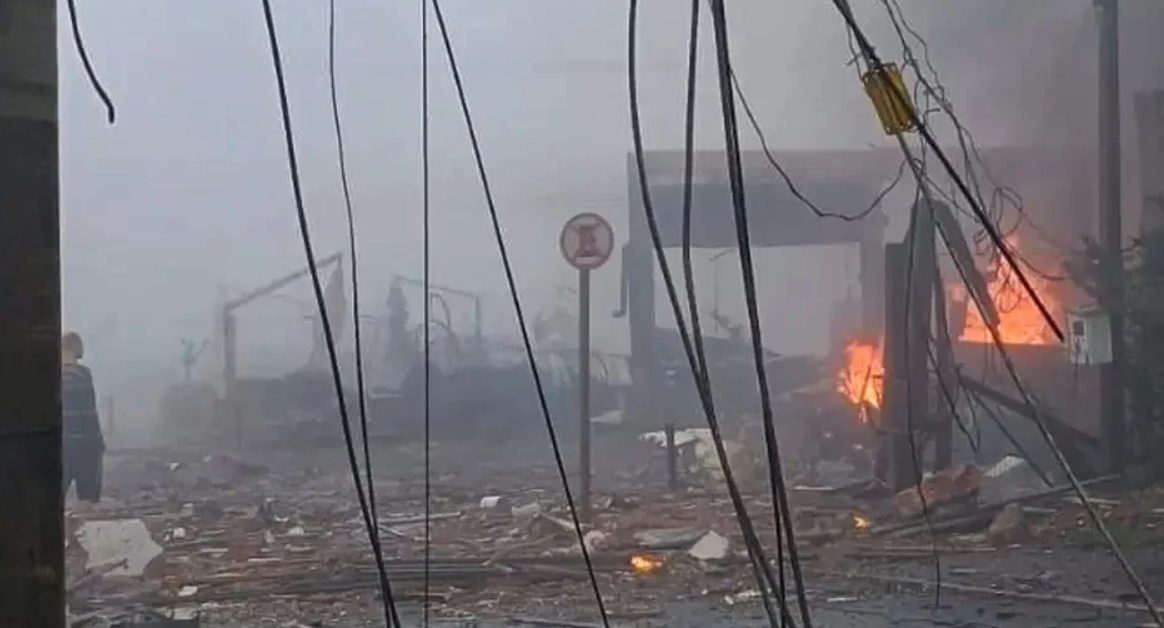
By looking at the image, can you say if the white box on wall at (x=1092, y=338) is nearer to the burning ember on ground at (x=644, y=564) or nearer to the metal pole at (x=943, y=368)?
the metal pole at (x=943, y=368)

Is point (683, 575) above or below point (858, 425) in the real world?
below

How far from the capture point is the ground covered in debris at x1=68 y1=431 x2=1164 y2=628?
298 cm

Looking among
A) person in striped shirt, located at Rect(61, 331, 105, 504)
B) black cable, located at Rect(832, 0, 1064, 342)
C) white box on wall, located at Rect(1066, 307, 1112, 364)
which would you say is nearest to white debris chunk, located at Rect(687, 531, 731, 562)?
person in striped shirt, located at Rect(61, 331, 105, 504)

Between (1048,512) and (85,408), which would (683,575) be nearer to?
(1048,512)

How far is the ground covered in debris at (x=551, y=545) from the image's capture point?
2.98 metres

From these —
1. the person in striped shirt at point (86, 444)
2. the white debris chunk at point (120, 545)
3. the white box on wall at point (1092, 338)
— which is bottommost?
the white debris chunk at point (120, 545)

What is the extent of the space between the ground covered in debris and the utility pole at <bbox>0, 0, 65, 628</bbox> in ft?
6.82

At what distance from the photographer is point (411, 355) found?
12.6 feet

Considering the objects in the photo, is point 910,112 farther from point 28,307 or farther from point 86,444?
point 86,444

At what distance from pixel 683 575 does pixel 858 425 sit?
5.20 ft

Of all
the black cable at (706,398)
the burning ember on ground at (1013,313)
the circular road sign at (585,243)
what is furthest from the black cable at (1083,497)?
the circular road sign at (585,243)

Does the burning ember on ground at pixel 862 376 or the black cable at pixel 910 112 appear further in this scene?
the burning ember on ground at pixel 862 376

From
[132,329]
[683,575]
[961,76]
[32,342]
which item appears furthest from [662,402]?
[32,342]

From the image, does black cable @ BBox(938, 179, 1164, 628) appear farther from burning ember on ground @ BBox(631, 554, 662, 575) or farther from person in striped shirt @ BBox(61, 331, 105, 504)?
person in striped shirt @ BBox(61, 331, 105, 504)
